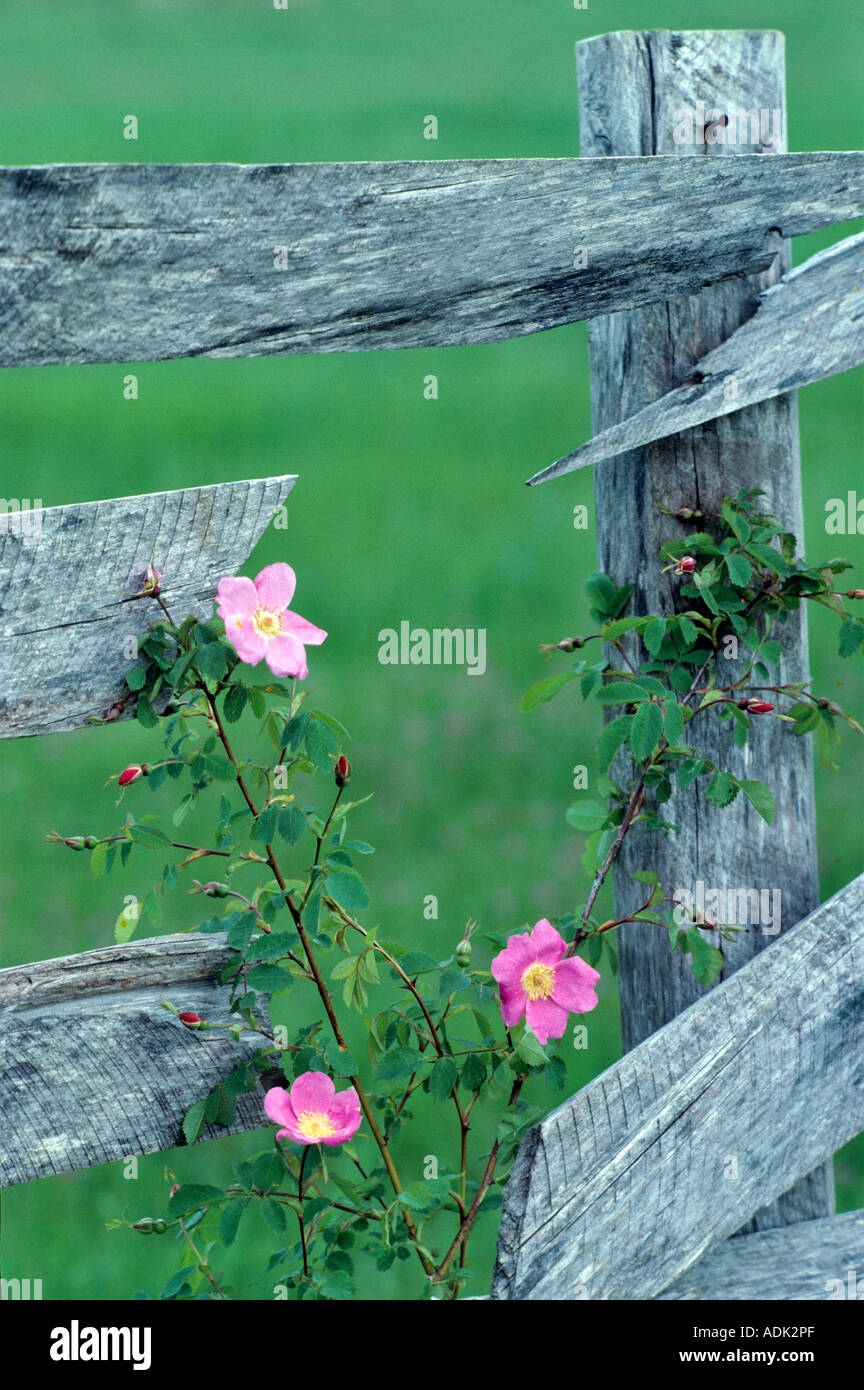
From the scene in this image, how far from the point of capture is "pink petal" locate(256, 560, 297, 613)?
127cm

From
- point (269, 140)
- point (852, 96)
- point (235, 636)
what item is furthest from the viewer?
point (852, 96)

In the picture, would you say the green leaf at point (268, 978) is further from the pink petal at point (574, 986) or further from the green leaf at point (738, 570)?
the green leaf at point (738, 570)

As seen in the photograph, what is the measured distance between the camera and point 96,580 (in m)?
1.22

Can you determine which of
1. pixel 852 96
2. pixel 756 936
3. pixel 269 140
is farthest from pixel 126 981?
pixel 852 96

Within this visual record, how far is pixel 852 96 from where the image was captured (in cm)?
1414

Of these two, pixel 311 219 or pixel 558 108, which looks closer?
pixel 311 219

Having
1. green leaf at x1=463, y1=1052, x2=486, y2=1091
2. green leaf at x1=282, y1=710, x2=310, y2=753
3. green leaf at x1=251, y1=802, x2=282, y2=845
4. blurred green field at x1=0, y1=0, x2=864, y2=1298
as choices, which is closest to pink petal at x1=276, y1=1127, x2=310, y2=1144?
green leaf at x1=463, y1=1052, x2=486, y2=1091

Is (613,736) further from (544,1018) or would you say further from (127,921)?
(127,921)

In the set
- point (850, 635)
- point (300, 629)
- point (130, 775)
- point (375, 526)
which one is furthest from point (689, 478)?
point (375, 526)

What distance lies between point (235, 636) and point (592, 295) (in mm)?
515

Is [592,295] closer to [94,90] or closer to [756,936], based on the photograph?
[756,936]

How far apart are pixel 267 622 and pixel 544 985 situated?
530 mm

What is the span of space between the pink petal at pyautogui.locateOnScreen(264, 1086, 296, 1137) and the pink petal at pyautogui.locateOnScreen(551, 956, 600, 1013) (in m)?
0.32

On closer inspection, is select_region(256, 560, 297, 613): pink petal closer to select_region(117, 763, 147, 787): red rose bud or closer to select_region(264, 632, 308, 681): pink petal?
select_region(264, 632, 308, 681): pink petal
